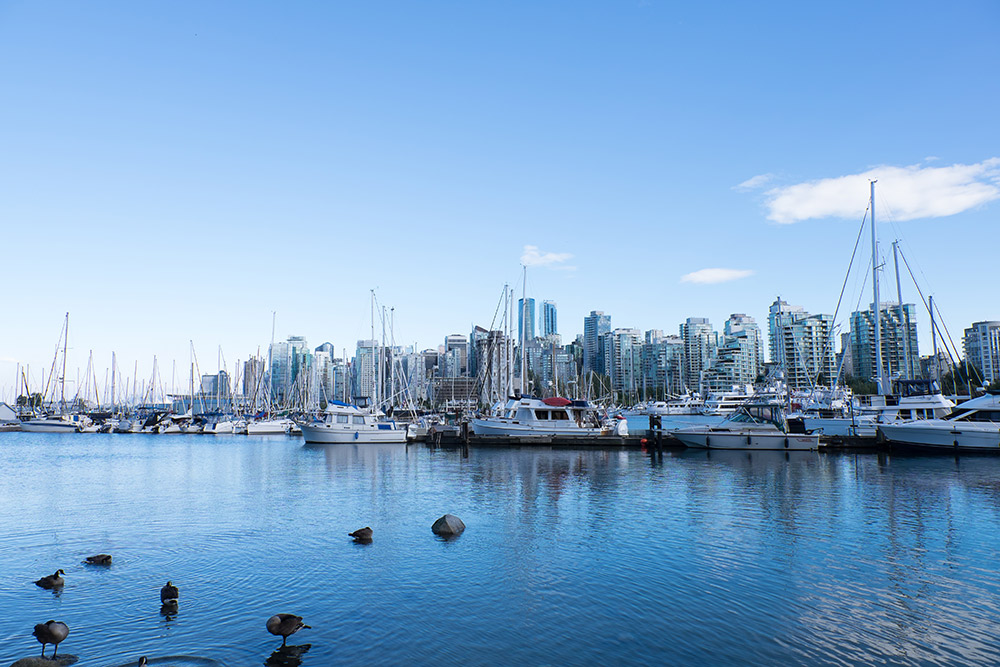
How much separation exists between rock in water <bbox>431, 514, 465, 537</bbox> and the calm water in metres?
0.52

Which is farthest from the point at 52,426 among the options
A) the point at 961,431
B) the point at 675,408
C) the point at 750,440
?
the point at 675,408

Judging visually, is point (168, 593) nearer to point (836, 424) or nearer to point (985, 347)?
point (836, 424)

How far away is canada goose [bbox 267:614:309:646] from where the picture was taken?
1305 cm

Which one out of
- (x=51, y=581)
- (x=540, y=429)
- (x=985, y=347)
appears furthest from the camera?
(x=985, y=347)

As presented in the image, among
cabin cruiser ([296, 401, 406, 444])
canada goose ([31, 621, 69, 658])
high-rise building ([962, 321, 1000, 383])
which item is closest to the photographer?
canada goose ([31, 621, 69, 658])

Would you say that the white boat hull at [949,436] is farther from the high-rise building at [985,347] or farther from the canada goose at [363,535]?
the high-rise building at [985,347]

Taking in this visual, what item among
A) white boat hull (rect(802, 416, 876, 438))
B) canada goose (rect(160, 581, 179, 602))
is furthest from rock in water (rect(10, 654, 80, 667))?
white boat hull (rect(802, 416, 876, 438))

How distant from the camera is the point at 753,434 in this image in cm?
5306

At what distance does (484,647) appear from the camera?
13195mm

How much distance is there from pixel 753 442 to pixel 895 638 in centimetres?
4206

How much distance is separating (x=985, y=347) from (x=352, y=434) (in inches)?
7956

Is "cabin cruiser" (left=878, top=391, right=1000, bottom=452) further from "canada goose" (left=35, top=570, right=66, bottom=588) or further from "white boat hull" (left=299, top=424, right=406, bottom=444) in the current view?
"canada goose" (left=35, top=570, right=66, bottom=588)

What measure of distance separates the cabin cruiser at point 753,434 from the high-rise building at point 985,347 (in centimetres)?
16252

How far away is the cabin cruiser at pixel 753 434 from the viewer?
2062 inches
